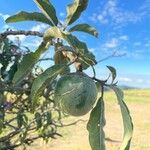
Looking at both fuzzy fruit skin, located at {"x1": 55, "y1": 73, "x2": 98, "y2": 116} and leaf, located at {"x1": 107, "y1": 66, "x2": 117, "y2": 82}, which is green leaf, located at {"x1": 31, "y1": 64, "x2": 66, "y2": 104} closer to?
fuzzy fruit skin, located at {"x1": 55, "y1": 73, "x2": 98, "y2": 116}

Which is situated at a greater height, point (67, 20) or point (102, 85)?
point (67, 20)

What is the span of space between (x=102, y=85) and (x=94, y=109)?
6 cm

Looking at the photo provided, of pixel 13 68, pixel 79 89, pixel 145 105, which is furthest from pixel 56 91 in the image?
pixel 145 105

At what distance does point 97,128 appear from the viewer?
2.79ft

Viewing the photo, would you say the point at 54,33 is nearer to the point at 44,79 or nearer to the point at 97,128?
the point at 44,79

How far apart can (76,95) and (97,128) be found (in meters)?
0.07

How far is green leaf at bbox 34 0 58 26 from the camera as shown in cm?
93

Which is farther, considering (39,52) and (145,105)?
(145,105)

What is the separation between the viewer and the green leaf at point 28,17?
94cm

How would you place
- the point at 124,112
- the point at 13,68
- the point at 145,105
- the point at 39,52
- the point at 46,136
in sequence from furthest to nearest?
the point at 145,105, the point at 46,136, the point at 13,68, the point at 39,52, the point at 124,112

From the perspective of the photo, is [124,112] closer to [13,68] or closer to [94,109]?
[94,109]

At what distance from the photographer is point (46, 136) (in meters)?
3.15

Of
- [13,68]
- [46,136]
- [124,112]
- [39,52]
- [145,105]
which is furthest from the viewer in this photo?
[145,105]

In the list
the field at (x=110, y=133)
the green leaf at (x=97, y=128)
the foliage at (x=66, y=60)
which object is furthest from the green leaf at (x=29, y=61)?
the field at (x=110, y=133)
